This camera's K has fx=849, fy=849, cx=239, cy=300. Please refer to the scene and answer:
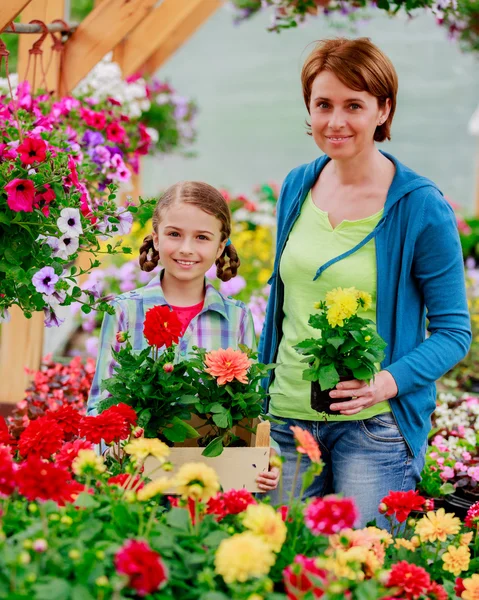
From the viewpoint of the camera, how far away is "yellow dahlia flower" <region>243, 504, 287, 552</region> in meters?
1.28

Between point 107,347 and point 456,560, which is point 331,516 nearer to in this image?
point 456,560

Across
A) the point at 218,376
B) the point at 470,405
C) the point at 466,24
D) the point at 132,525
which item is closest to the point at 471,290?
the point at 466,24

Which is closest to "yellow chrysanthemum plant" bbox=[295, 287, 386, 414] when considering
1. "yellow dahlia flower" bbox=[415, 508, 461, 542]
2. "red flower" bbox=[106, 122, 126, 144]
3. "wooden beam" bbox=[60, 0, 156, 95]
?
"yellow dahlia flower" bbox=[415, 508, 461, 542]

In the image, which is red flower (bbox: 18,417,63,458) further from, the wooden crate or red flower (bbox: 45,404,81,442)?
the wooden crate

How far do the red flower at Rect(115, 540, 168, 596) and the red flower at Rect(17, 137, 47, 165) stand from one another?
0.96 metres

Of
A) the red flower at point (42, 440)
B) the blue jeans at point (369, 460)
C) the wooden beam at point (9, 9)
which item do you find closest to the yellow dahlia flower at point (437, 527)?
the blue jeans at point (369, 460)

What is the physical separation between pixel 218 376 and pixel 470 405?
2068 mm

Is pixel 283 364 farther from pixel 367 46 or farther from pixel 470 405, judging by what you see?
pixel 470 405

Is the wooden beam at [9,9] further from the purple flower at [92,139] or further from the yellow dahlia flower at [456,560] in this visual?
the yellow dahlia flower at [456,560]

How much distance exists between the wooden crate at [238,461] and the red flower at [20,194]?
0.60 metres

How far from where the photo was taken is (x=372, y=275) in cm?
206

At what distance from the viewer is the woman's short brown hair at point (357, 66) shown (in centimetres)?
199

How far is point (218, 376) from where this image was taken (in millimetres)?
1775

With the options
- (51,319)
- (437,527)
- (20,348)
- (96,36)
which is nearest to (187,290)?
(51,319)
